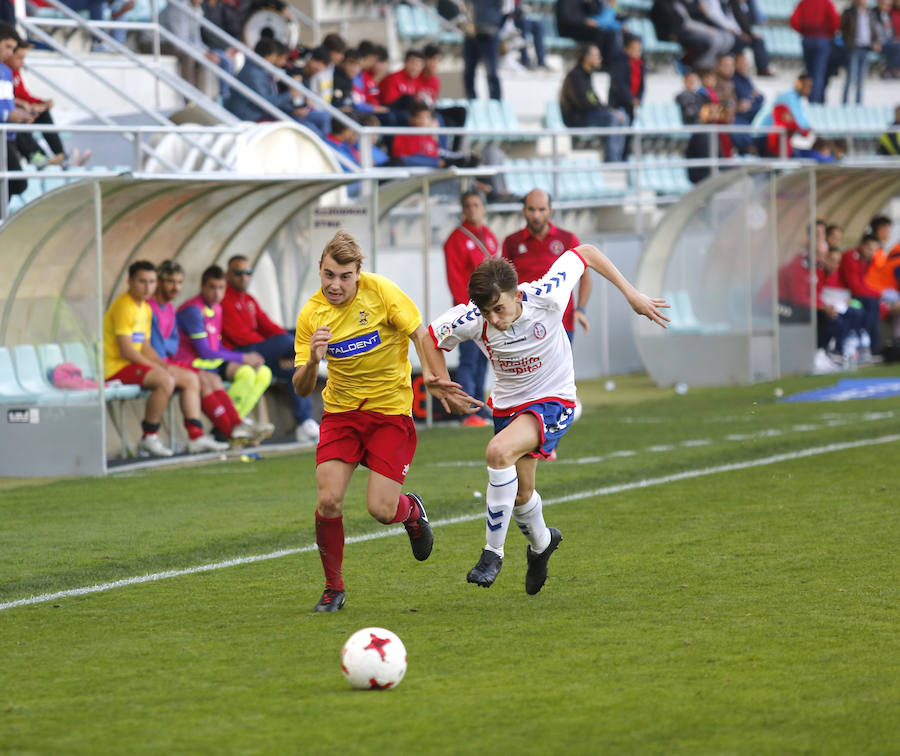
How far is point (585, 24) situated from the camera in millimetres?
24547

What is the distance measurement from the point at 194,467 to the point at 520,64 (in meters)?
14.4

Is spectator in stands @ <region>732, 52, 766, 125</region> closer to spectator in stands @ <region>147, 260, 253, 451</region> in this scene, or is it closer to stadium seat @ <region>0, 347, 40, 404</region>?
spectator in stands @ <region>147, 260, 253, 451</region>

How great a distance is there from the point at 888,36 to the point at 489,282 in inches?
1059

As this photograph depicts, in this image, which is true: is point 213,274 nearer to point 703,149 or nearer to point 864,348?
point 864,348

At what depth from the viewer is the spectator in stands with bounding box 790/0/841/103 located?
2819 cm

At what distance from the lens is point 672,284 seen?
1947cm

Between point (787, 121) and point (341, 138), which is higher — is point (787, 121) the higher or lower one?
the lower one

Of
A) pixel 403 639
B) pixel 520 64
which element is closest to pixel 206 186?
pixel 403 639

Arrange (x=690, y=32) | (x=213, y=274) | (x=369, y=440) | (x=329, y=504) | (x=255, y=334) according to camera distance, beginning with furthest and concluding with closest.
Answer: (x=690, y=32) → (x=255, y=334) → (x=213, y=274) → (x=369, y=440) → (x=329, y=504)

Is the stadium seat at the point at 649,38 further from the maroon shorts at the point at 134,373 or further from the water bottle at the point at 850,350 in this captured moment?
the maroon shorts at the point at 134,373

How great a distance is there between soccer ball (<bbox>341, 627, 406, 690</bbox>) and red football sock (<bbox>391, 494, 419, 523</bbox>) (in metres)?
1.95

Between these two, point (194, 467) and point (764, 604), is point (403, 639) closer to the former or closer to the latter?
point (764, 604)

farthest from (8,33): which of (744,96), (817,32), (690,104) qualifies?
(817,32)

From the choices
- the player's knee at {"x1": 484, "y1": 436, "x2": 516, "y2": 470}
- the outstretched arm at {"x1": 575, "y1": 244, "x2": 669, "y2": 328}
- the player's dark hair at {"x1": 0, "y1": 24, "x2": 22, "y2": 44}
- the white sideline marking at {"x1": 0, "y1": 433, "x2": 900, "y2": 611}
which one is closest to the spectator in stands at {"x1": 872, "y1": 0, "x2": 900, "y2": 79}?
the white sideline marking at {"x1": 0, "y1": 433, "x2": 900, "y2": 611}
